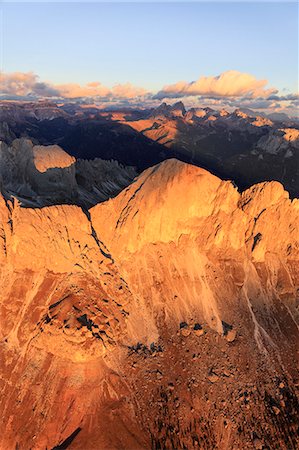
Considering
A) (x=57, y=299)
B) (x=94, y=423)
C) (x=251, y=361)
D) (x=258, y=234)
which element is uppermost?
(x=258, y=234)

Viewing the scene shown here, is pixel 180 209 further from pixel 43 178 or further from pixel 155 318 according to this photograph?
pixel 43 178

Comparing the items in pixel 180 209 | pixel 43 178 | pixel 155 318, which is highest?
pixel 180 209

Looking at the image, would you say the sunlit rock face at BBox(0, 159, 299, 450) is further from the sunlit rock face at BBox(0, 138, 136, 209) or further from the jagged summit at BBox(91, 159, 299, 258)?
the sunlit rock face at BBox(0, 138, 136, 209)

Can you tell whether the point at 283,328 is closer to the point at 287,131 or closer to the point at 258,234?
the point at 258,234

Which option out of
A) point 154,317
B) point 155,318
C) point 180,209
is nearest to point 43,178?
→ point 180,209

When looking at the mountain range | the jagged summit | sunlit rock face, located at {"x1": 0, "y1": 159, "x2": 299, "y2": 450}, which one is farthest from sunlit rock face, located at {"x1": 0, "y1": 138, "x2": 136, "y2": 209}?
the jagged summit

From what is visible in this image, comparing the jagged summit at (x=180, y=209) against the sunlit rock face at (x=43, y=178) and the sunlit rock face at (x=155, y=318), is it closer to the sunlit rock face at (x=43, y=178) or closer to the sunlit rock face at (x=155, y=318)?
the sunlit rock face at (x=155, y=318)

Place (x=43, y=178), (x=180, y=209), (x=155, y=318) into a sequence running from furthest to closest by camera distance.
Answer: (x=43, y=178) < (x=180, y=209) < (x=155, y=318)

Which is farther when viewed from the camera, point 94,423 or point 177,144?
point 177,144

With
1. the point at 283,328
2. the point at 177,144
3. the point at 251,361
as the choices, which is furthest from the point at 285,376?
the point at 177,144
